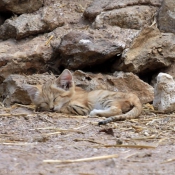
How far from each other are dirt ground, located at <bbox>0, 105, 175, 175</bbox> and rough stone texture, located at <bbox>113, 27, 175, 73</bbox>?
Answer: 1.12 meters

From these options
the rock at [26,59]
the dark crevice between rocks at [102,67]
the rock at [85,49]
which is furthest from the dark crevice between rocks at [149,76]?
the rock at [26,59]

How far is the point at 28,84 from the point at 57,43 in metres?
1.06

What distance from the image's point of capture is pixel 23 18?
8.45 meters

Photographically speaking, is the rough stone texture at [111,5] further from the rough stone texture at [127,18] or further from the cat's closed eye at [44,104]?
the cat's closed eye at [44,104]

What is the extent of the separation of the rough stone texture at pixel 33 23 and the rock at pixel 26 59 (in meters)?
0.34

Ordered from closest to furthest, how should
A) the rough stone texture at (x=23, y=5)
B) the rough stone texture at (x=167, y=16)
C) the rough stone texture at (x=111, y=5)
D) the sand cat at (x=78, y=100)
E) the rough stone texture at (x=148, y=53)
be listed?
the sand cat at (x=78, y=100) → the rough stone texture at (x=148, y=53) → the rough stone texture at (x=167, y=16) → the rough stone texture at (x=111, y=5) → the rough stone texture at (x=23, y=5)

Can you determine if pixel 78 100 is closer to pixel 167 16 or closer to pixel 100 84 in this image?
pixel 100 84

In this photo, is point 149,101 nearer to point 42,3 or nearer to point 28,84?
point 28,84

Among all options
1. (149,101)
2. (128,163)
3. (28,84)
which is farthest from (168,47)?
(128,163)

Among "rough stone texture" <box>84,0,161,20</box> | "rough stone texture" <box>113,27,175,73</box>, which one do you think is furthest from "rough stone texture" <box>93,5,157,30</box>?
"rough stone texture" <box>113,27,175,73</box>

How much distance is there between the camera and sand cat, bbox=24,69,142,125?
6453mm

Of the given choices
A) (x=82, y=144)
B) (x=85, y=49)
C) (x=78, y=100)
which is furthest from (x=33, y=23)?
(x=82, y=144)

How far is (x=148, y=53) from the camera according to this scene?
25.1 feet

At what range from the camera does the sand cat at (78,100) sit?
6453 millimetres
